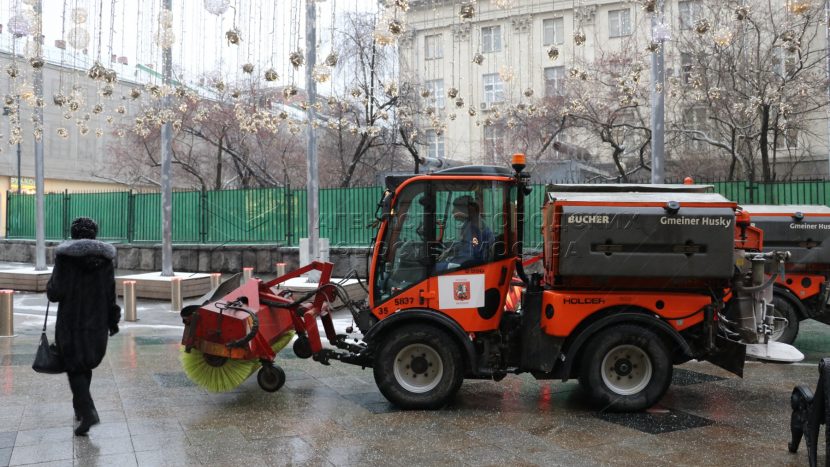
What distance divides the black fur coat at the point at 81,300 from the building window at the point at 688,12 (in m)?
17.7

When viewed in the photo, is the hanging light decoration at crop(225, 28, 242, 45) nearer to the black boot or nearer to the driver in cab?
the driver in cab

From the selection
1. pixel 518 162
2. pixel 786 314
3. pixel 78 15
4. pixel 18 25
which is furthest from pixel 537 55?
pixel 518 162

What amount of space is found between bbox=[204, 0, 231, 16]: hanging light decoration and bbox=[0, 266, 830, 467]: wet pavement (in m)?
4.70

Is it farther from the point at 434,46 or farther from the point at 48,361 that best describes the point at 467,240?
the point at 434,46

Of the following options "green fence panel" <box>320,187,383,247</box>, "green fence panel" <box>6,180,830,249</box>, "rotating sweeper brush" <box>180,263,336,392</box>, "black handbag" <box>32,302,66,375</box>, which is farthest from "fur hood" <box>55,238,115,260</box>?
"green fence panel" <box>320,187,383,247</box>

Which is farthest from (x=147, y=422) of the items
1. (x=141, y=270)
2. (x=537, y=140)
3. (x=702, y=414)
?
(x=537, y=140)

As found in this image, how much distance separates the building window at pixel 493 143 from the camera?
27.7 m

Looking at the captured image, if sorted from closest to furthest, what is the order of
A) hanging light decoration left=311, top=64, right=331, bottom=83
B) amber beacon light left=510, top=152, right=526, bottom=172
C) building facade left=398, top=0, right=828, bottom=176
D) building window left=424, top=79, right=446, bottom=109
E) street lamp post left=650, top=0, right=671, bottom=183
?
amber beacon light left=510, top=152, right=526, bottom=172 → hanging light decoration left=311, top=64, right=331, bottom=83 → street lamp post left=650, top=0, right=671, bottom=183 → building window left=424, top=79, right=446, bottom=109 → building facade left=398, top=0, right=828, bottom=176

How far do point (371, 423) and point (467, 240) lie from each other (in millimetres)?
2006

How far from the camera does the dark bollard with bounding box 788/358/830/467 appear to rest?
4.70 metres

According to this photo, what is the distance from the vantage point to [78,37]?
9.56 meters

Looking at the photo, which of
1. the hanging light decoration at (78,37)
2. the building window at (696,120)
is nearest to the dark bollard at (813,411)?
the hanging light decoration at (78,37)

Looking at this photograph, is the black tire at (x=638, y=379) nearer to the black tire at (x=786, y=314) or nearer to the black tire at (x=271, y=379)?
the black tire at (x=271, y=379)

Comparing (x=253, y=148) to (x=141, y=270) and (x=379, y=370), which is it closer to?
(x=141, y=270)
